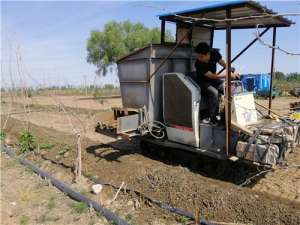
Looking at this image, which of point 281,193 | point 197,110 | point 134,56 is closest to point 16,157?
point 134,56

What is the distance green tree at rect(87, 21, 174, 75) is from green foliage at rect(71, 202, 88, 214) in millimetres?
29931

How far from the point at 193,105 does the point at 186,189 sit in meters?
1.58

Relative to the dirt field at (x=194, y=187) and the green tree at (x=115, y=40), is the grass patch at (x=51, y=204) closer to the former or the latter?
the dirt field at (x=194, y=187)

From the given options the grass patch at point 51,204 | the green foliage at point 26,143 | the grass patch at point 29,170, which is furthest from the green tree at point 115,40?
the grass patch at point 51,204

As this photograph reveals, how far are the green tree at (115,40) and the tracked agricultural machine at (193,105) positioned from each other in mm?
27979

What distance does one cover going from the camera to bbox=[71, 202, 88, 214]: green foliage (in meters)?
5.55

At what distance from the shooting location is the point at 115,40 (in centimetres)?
3644

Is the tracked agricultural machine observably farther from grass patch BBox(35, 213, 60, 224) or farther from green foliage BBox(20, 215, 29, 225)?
green foliage BBox(20, 215, 29, 225)

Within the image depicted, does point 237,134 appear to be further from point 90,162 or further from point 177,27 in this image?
point 90,162

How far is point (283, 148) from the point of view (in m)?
5.73

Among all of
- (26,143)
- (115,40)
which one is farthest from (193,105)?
(115,40)

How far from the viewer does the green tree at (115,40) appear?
3601 centimetres

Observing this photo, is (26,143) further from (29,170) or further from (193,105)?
(193,105)

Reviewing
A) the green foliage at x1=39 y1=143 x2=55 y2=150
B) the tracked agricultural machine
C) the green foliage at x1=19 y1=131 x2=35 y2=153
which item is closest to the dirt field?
the tracked agricultural machine
